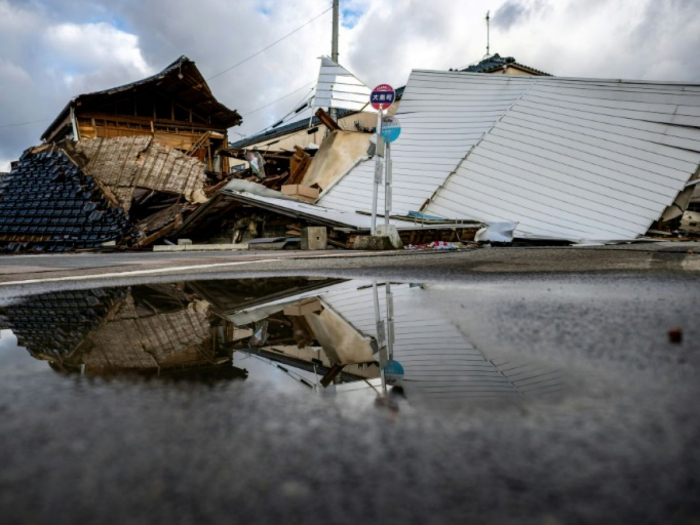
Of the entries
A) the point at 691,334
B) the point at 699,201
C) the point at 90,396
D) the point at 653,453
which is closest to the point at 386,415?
the point at 653,453

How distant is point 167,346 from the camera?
1.08 metres

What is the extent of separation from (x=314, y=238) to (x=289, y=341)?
7355 millimetres

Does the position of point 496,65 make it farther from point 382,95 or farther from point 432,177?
point 382,95

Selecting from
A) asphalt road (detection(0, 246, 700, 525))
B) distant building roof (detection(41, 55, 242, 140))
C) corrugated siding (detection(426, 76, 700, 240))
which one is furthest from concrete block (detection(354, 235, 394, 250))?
distant building roof (detection(41, 55, 242, 140))

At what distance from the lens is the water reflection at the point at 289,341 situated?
0.76 metres

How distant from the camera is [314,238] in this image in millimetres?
8453

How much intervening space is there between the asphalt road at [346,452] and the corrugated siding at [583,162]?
→ 27.9 ft

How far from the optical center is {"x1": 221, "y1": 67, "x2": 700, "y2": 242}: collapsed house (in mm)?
8703

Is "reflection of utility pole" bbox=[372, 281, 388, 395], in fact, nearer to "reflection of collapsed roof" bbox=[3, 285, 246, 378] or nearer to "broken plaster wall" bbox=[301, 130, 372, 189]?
"reflection of collapsed roof" bbox=[3, 285, 246, 378]

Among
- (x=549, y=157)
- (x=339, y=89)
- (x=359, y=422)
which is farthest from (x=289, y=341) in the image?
(x=339, y=89)

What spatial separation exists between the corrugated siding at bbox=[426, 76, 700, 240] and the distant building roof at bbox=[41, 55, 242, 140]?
12.0 m

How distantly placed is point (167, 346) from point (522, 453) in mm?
853

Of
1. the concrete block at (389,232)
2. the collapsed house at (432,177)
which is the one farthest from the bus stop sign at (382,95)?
the concrete block at (389,232)

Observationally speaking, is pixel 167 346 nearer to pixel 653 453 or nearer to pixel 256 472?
pixel 256 472
